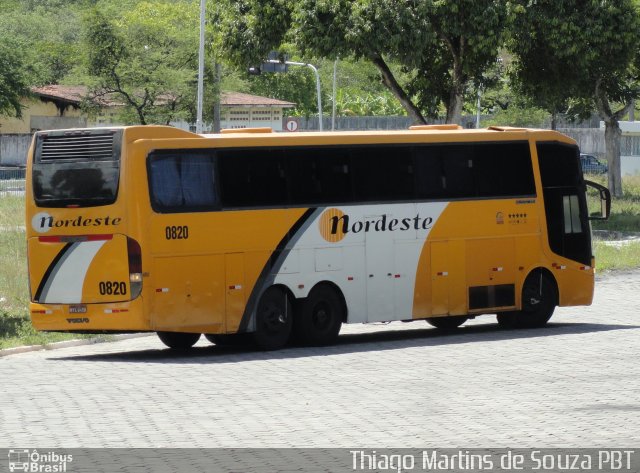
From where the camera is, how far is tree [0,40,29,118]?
28.9m

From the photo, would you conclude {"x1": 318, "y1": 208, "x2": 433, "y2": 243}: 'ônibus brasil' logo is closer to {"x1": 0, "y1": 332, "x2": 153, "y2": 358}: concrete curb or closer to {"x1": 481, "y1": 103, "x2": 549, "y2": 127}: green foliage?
{"x1": 0, "y1": 332, "x2": 153, "y2": 358}: concrete curb

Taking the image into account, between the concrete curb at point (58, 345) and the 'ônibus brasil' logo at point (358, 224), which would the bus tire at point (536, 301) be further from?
the concrete curb at point (58, 345)

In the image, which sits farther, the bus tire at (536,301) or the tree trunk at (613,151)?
the tree trunk at (613,151)

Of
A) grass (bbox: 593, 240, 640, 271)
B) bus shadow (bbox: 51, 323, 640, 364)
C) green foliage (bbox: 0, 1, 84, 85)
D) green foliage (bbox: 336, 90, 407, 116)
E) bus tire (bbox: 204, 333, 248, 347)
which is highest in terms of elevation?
green foliage (bbox: 0, 1, 84, 85)

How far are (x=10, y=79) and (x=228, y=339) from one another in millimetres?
9946

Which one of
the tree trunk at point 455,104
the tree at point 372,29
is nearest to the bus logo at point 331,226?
the tree at point 372,29

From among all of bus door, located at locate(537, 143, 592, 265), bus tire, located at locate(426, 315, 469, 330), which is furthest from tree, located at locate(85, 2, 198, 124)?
bus door, located at locate(537, 143, 592, 265)

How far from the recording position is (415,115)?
1975 inches

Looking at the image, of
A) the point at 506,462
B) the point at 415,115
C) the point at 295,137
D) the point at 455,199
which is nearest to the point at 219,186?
the point at 295,137

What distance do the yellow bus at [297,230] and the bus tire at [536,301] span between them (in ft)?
0.08

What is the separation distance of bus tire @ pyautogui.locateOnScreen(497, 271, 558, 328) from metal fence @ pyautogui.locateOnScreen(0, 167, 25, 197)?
37330mm

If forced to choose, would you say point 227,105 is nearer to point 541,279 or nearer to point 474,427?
point 541,279

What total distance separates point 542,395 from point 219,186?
7.30 meters

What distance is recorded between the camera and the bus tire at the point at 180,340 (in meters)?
22.2
